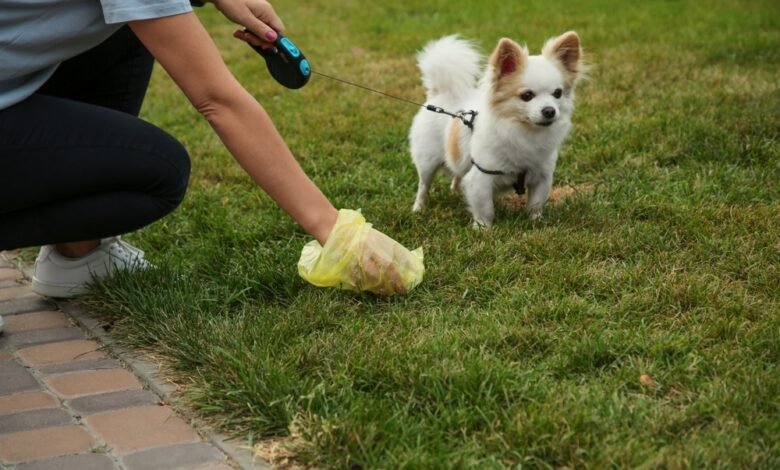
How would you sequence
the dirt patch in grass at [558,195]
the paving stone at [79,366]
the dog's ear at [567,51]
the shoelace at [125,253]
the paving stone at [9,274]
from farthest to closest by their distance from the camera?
A: the dirt patch in grass at [558,195] → the dog's ear at [567,51] → the paving stone at [9,274] → the shoelace at [125,253] → the paving stone at [79,366]

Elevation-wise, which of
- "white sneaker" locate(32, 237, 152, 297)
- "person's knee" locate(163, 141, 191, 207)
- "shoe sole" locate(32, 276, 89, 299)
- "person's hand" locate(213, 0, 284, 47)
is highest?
"person's hand" locate(213, 0, 284, 47)

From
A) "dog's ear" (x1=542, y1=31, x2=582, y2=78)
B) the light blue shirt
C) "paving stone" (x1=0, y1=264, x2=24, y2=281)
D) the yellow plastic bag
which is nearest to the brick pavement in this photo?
"paving stone" (x1=0, y1=264, x2=24, y2=281)

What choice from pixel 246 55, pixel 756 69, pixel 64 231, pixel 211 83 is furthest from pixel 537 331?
pixel 246 55

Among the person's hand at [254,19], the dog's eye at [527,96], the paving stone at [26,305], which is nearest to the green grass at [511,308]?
the paving stone at [26,305]

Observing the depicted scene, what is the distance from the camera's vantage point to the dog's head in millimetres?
3473

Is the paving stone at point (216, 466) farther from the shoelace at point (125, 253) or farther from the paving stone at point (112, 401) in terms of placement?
the shoelace at point (125, 253)

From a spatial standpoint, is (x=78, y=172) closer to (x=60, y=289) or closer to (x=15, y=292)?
(x=60, y=289)

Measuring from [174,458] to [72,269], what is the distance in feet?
3.77

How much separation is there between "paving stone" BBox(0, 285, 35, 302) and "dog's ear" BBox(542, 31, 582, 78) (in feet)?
6.68

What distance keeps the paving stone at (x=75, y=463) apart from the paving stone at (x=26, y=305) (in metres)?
1.02

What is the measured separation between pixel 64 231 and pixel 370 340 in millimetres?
901

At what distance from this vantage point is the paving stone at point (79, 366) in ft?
8.38

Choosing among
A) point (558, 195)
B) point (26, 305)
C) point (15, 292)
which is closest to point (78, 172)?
point (26, 305)

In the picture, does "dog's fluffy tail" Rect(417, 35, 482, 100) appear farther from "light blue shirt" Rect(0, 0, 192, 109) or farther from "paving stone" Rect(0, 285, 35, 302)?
"paving stone" Rect(0, 285, 35, 302)
